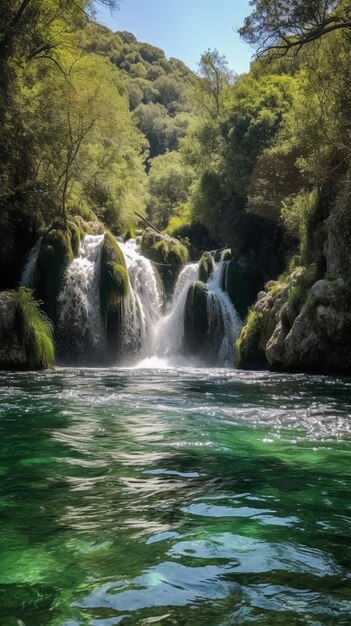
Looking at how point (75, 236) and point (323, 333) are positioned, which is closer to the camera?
point (323, 333)

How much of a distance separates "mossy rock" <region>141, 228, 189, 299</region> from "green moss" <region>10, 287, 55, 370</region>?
34.6 ft

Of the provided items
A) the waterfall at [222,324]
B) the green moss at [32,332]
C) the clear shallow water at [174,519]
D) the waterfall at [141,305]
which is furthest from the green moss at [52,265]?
the clear shallow water at [174,519]

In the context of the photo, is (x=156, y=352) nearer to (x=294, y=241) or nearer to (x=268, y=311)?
(x=268, y=311)

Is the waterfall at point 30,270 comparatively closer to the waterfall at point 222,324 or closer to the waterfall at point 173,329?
the waterfall at point 173,329

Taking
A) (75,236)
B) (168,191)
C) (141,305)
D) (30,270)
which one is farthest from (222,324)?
(168,191)

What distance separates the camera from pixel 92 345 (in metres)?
21.8

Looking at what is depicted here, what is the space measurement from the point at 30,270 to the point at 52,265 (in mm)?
994

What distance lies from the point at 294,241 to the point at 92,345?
10.6m

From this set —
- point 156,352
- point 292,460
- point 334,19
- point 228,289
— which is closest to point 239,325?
point 228,289

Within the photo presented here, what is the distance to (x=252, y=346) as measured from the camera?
19.2m

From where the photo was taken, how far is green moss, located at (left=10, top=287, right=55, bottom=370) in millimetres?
15625

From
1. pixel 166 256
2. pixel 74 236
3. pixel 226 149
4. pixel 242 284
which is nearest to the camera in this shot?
pixel 74 236

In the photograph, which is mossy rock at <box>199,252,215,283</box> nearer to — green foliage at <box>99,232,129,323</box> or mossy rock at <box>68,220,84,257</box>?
green foliage at <box>99,232,129,323</box>

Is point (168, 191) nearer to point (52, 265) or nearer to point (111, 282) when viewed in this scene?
point (111, 282)
